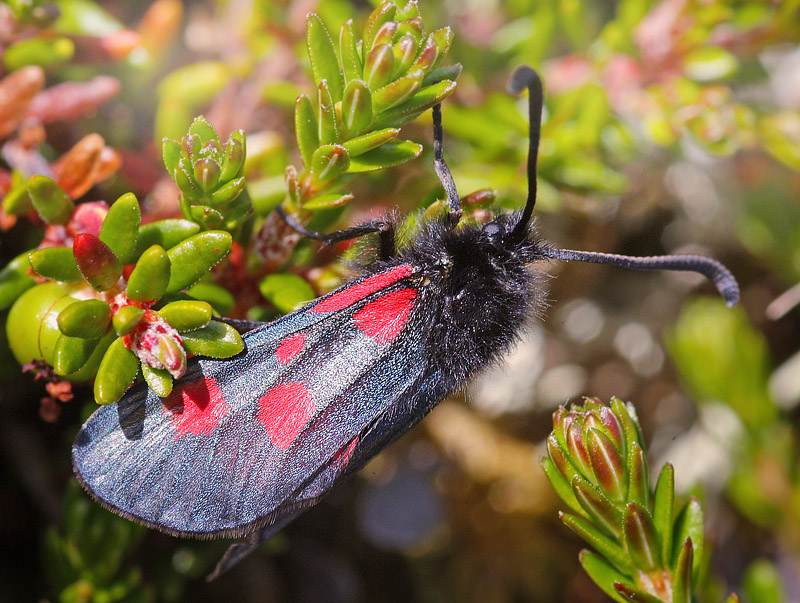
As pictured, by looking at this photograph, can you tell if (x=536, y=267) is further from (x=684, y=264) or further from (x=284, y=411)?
(x=284, y=411)

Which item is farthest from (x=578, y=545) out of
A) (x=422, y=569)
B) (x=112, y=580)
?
(x=112, y=580)

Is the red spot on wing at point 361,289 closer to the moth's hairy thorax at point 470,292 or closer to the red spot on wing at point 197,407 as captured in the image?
the moth's hairy thorax at point 470,292

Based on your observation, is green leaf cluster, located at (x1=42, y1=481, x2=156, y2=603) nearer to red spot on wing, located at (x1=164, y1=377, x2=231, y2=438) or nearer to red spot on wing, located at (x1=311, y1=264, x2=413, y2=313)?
red spot on wing, located at (x1=164, y1=377, x2=231, y2=438)

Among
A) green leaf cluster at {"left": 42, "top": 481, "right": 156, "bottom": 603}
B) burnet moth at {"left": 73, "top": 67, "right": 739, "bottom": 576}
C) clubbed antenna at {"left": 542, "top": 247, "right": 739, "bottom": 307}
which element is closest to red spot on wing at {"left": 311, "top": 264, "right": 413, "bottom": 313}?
burnet moth at {"left": 73, "top": 67, "right": 739, "bottom": 576}

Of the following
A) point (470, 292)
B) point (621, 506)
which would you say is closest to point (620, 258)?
point (470, 292)

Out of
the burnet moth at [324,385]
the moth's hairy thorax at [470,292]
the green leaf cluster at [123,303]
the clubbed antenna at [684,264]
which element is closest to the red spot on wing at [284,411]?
the burnet moth at [324,385]
